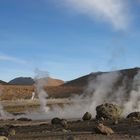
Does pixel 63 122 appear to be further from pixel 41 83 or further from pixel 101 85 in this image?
pixel 101 85

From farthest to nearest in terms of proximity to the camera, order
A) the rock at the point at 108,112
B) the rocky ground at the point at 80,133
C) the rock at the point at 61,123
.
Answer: the rock at the point at 108,112, the rock at the point at 61,123, the rocky ground at the point at 80,133

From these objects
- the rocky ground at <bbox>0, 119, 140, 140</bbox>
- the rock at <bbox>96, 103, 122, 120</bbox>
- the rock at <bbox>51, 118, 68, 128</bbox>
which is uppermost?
the rock at <bbox>96, 103, 122, 120</bbox>

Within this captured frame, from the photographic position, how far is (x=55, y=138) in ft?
106

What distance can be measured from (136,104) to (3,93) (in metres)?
77.0

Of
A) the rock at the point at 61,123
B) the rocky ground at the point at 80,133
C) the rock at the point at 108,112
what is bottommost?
the rocky ground at the point at 80,133

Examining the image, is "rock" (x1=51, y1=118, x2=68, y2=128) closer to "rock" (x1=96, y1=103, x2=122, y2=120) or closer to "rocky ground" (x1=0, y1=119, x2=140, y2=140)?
"rocky ground" (x1=0, y1=119, x2=140, y2=140)

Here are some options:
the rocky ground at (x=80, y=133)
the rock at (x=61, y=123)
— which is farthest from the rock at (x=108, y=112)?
the rock at (x=61, y=123)

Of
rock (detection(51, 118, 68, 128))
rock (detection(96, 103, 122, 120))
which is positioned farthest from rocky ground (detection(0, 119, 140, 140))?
rock (detection(96, 103, 122, 120))

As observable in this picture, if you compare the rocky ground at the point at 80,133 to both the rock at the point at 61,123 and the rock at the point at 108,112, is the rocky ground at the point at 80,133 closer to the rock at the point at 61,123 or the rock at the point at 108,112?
the rock at the point at 61,123

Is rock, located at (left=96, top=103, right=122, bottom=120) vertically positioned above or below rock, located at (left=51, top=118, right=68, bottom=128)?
above

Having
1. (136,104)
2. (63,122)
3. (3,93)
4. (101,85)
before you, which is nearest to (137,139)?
(63,122)

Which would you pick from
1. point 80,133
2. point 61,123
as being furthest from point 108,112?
point 80,133

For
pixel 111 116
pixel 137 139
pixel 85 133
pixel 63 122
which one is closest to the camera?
pixel 137 139

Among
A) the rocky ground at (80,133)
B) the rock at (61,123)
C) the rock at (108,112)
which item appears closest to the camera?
the rocky ground at (80,133)
